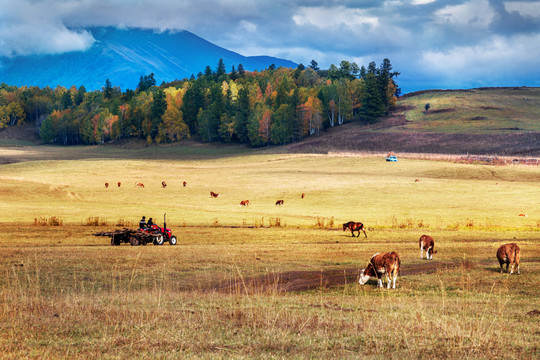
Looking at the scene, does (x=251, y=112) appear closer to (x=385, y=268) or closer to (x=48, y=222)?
(x=48, y=222)

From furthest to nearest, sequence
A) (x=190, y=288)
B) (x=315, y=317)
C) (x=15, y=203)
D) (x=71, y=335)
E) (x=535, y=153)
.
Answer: (x=535, y=153)
(x=15, y=203)
(x=190, y=288)
(x=315, y=317)
(x=71, y=335)

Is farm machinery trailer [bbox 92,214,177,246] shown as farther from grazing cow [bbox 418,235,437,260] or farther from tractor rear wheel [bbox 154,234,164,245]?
grazing cow [bbox 418,235,437,260]

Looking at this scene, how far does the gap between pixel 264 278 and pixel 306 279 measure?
1494mm

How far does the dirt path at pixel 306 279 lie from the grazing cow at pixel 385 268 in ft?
2.44

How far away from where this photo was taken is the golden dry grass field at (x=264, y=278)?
37.8ft

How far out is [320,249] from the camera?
30484mm

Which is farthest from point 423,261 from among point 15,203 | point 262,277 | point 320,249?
point 15,203

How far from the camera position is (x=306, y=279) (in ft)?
69.9

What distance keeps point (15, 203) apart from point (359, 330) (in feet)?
162

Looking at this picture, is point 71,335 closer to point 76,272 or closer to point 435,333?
point 435,333

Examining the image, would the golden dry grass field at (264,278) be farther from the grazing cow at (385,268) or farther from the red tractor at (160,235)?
the red tractor at (160,235)

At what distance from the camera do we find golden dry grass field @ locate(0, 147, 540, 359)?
1153cm

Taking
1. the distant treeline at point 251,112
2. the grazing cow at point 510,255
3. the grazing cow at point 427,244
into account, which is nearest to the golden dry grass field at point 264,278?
the grazing cow at point 427,244

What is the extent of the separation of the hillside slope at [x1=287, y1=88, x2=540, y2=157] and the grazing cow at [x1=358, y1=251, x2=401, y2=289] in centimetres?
9548
